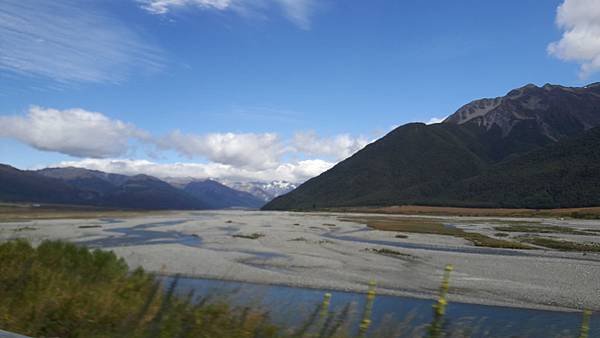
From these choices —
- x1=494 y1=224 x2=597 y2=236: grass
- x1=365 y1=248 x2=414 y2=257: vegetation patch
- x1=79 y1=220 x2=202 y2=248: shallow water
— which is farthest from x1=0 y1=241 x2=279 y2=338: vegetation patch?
x1=494 y1=224 x2=597 y2=236: grass

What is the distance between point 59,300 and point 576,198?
152707mm

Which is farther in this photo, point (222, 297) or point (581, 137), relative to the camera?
point (581, 137)

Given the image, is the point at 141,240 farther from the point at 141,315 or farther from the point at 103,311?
the point at 141,315

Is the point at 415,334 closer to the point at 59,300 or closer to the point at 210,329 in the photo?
the point at 210,329

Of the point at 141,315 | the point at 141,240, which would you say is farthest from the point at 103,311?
the point at 141,240

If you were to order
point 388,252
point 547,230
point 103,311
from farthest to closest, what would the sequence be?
point 547,230 → point 388,252 → point 103,311

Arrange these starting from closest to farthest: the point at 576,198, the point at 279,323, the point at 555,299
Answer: the point at 279,323 → the point at 555,299 → the point at 576,198

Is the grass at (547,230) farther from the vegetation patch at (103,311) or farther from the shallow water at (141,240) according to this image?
the vegetation patch at (103,311)

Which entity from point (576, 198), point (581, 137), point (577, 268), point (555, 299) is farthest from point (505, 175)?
point (555, 299)

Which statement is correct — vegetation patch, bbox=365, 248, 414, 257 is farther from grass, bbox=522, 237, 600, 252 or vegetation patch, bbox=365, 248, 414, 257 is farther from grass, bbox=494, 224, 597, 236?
grass, bbox=494, 224, 597, 236

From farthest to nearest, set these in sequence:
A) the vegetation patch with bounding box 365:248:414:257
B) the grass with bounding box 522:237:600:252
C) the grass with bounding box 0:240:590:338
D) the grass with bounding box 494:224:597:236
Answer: the grass with bounding box 494:224:597:236
the grass with bounding box 522:237:600:252
the vegetation patch with bounding box 365:248:414:257
the grass with bounding box 0:240:590:338

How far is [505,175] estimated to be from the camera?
177m

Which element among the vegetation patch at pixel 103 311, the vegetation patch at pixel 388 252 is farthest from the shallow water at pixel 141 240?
the vegetation patch at pixel 103 311

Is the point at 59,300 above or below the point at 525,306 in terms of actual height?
above
